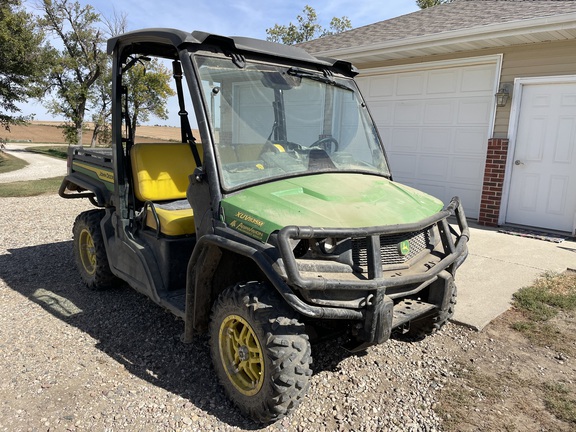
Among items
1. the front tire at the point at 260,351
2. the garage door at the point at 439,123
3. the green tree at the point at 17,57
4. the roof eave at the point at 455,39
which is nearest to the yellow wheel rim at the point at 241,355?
the front tire at the point at 260,351

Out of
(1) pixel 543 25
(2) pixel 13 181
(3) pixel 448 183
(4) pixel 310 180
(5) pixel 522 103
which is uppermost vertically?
(1) pixel 543 25

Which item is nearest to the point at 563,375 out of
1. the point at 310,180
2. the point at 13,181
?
the point at 310,180

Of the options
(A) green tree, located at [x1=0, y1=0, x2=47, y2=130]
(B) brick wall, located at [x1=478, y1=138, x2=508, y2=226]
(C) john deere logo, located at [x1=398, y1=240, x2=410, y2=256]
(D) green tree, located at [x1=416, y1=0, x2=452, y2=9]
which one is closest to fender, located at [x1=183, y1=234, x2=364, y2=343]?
(C) john deere logo, located at [x1=398, y1=240, x2=410, y2=256]

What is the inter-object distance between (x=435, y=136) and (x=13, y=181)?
40.5 ft

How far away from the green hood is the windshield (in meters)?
0.14

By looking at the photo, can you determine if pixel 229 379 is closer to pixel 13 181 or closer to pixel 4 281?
pixel 4 281

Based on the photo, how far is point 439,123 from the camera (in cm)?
862

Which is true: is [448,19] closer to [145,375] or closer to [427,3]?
[145,375]

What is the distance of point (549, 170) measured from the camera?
24.2 ft

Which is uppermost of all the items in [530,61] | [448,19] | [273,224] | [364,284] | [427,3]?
[427,3]

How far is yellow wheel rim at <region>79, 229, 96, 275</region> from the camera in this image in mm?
4789

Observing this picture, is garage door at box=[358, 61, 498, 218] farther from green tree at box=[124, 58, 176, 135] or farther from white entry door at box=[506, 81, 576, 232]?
green tree at box=[124, 58, 176, 135]

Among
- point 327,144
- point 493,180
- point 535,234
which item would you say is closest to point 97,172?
point 327,144

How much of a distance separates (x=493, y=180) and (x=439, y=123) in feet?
5.07
